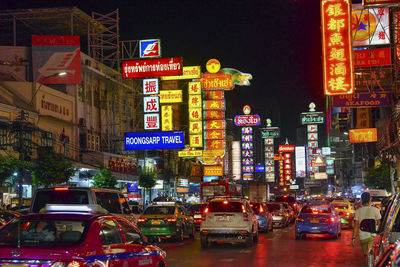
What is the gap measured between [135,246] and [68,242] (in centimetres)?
163

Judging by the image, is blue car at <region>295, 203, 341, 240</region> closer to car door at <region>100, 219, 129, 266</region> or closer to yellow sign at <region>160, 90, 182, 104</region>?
car door at <region>100, 219, 129, 266</region>

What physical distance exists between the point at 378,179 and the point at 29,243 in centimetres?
5640

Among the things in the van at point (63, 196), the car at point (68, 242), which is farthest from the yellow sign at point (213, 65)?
the car at point (68, 242)

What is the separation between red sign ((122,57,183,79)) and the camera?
51438 mm

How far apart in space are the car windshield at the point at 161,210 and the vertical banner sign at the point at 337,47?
996 cm

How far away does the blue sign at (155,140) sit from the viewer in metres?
47.5

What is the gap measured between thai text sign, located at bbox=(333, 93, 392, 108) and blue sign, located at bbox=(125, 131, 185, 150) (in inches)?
747

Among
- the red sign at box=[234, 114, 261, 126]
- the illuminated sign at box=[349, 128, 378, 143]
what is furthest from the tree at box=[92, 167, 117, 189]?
the red sign at box=[234, 114, 261, 126]

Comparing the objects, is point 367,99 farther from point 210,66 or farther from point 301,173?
point 301,173

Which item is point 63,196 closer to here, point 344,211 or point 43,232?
point 43,232

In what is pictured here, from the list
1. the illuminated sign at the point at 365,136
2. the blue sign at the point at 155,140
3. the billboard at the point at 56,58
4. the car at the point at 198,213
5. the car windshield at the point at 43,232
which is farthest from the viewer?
the blue sign at the point at 155,140

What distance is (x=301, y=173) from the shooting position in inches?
6624

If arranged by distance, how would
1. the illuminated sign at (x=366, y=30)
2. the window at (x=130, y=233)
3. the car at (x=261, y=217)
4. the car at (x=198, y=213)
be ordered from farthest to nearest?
the illuminated sign at (x=366, y=30), the car at (x=198, y=213), the car at (x=261, y=217), the window at (x=130, y=233)

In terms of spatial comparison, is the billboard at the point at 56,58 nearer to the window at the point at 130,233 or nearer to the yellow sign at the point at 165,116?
the yellow sign at the point at 165,116
